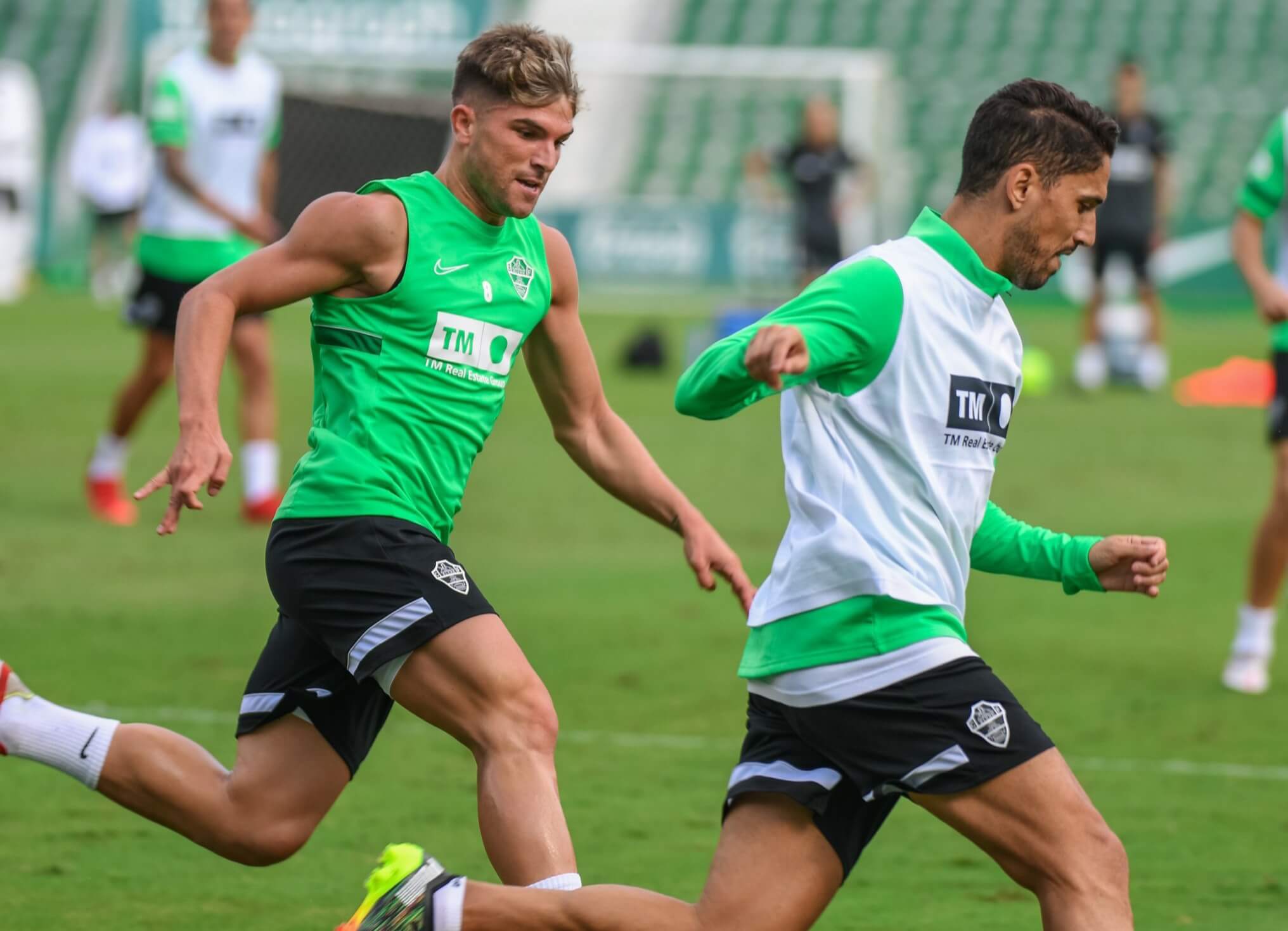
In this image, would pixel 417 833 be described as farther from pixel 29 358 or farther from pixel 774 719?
pixel 29 358

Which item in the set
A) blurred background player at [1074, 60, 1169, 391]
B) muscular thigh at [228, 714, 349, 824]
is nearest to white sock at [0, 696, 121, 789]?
muscular thigh at [228, 714, 349, 824]

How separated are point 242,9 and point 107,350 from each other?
1135 cm

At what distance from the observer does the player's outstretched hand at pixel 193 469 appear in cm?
400

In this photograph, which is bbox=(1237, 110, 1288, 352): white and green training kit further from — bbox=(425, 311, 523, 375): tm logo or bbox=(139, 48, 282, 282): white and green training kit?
bbox=(139, 48, 282, 282): white and green training kit

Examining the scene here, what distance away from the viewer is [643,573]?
408 inches

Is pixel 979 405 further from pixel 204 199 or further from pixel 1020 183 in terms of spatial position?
pixel 204 199

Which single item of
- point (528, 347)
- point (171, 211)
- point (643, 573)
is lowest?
point (643, 573)

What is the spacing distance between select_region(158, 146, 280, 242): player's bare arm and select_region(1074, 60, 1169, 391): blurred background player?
1044cm

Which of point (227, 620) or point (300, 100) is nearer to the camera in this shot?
point (227, 620)

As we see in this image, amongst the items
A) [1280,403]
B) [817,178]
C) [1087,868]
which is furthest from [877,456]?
[817,178]

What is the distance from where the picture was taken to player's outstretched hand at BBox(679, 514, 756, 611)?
4656 mm

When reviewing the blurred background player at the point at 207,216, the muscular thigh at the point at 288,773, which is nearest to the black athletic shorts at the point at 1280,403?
the muscular thigh at the point at 288,773

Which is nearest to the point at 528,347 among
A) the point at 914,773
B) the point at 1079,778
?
the point at 914,773

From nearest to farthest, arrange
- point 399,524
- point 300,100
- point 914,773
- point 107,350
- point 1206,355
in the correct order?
→ point 914,773
point 399,524
point 107,350
point 1206,355
point 300,100
